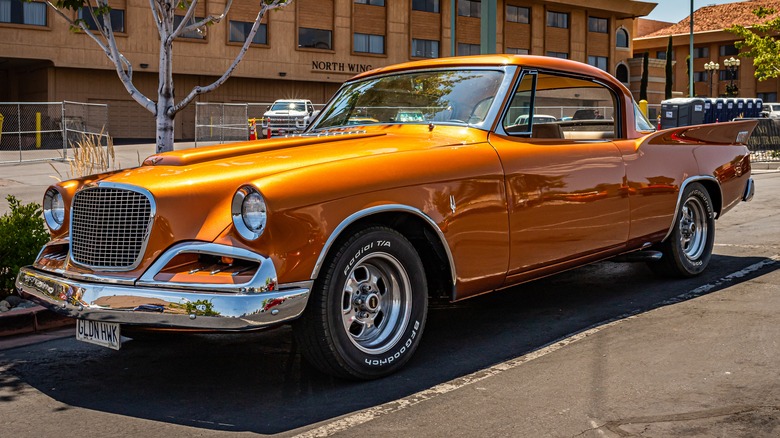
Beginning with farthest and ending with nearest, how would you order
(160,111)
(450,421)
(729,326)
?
(160,111) → (729,326) → (450,421)

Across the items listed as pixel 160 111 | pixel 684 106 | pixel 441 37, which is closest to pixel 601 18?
pixel 441 37

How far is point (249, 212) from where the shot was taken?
4.11m

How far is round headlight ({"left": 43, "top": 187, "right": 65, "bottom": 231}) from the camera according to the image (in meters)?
5.11

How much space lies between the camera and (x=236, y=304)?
155 inches

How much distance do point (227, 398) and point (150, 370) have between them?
81 cm

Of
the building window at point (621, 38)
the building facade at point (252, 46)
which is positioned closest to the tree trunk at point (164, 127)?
the building facade at point (252, 46)

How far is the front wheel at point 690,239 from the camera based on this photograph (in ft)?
22.8

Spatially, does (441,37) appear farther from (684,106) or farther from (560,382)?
(560,382)

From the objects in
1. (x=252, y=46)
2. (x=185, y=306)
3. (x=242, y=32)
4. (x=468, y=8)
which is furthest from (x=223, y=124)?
(x=185, y=306)

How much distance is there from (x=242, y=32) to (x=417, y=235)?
41.3 meters

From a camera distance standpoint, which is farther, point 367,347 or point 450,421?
point 367,347

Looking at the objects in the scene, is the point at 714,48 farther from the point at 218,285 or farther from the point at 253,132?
the point at 218,285

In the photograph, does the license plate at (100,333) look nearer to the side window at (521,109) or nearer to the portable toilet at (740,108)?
the side window at (521,109)

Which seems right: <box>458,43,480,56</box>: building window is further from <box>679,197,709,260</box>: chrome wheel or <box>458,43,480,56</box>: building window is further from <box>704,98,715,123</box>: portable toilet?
<box>679,197,709,260</box>: chrome wheel
